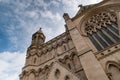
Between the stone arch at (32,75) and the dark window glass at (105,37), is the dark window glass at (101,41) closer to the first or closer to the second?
the dark window glass at (105,37)

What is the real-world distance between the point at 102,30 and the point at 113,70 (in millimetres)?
6122

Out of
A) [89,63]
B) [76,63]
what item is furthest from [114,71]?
[76,63]

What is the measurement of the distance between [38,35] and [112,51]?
41.9ft

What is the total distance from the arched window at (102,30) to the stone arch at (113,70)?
2.84m

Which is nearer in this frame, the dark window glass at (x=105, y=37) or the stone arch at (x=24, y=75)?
the dark window glass at (x=105, y=37)

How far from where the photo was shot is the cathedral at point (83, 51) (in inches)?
411

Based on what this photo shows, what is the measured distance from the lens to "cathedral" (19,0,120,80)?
10430 millimetres

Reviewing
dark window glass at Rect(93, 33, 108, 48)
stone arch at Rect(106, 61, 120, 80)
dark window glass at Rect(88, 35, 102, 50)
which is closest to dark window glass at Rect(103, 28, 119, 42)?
dark window glass at Rect(93, 33, 108, 48)

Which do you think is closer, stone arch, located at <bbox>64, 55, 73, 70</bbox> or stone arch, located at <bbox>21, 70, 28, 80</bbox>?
stone arch, located at <bbox>64, 55, 73, 70</bbox>

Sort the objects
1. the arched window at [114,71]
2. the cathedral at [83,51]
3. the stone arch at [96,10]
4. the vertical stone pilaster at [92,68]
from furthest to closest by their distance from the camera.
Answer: the stone arch at [96,10] → the cathedral at [83,51] → the arched window at [114,71] → the vertical stone pilaster at [92,68]

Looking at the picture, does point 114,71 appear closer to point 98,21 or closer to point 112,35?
point 112,35

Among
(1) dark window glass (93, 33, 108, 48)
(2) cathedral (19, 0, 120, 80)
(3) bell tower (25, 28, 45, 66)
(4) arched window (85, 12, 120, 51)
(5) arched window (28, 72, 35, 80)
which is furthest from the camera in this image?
(3) bell tower (25, 28, 45, 66)

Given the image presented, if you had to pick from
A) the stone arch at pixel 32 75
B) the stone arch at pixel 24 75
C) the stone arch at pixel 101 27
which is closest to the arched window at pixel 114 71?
the stone arch at pixel 101 27

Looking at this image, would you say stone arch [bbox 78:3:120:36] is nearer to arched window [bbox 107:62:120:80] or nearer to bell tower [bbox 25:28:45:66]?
bell tower [bbox 25:28:45:66]
